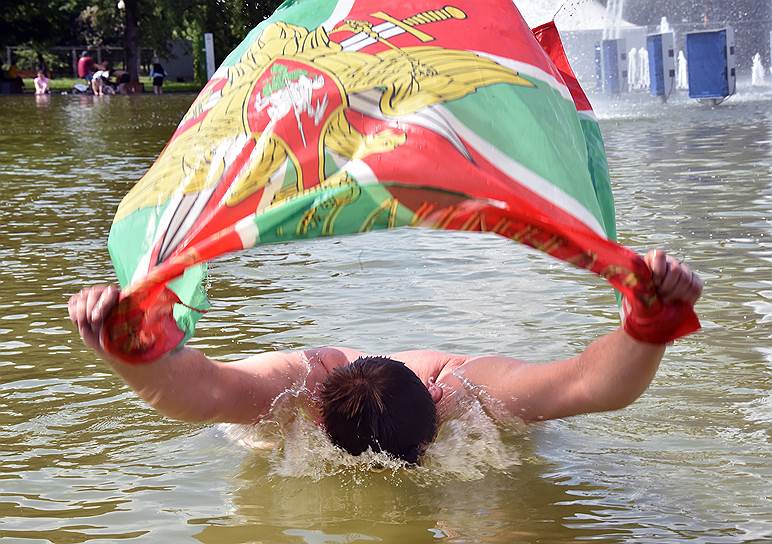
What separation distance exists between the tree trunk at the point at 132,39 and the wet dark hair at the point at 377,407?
134ft

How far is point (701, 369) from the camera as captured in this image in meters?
5.13

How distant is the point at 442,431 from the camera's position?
407 cm

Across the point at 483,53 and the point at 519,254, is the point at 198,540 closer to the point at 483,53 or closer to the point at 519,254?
the point at 483,53

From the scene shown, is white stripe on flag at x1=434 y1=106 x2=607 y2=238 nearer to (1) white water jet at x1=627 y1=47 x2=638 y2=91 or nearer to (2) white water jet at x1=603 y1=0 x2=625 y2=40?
(2) white water jet at x1=603 y1=0 x2=625 y2=40

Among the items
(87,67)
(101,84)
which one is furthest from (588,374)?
(87,67)

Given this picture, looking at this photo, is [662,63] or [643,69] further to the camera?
[643,69]

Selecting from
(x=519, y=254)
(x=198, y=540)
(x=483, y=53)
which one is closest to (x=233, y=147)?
(x=483, y=53)

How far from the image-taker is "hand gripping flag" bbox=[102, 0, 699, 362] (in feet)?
10.4

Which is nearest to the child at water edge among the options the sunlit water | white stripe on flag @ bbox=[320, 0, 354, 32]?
the sunlit water

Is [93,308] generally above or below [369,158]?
below

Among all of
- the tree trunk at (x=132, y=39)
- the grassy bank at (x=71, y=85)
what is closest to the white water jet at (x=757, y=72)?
the grassy bank at (x=71, y=85)

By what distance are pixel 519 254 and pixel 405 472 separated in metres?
3.91

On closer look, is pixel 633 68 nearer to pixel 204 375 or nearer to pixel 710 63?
pixel 710 63

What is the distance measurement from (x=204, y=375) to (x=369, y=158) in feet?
2.54
